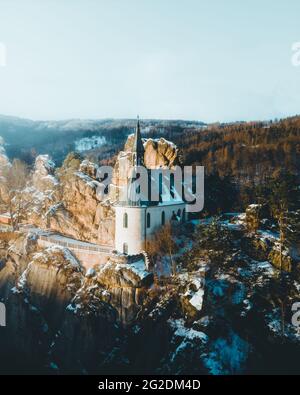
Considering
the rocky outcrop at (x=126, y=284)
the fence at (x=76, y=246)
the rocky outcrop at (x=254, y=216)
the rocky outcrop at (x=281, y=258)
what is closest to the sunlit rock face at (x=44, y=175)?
the fence at (x=76, y=246)

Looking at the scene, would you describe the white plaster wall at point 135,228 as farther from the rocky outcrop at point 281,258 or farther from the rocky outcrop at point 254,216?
the rocky outcrop at point 281,258

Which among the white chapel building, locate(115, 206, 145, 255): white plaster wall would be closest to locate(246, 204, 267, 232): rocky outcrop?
the white chapel building

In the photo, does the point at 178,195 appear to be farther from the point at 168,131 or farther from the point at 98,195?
the point at 168,131

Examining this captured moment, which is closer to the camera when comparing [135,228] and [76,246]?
[135,228]

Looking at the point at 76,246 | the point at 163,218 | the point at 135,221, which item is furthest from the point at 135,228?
the point at 76,246

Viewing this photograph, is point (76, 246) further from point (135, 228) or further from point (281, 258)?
point (281, 258)

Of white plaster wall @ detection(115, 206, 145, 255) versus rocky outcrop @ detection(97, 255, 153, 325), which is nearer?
rocky outcrop @ detection(97, 255, 153, 325)

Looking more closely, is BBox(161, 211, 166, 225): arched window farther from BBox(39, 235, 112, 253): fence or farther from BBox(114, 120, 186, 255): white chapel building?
BBox(39, 235, 112, 253): fence

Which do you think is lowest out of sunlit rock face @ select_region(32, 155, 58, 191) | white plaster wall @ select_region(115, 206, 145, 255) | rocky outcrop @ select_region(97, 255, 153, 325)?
rocky outcrop @ select_region(97, 255, 153, 325)

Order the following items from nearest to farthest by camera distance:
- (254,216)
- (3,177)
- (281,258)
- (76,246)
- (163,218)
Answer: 1. (281,258)
2. (254,216)
3. (163,218)
4. (76,246)
5. (3,177)

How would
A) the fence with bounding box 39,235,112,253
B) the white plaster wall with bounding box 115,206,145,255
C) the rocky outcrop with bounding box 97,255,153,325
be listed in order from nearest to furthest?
the rocky outcrop with bounding box 97,255,153,325 → the white plaster wall with bounding box 115,206,145,255 → the fence with bounding box 39,235,112,253

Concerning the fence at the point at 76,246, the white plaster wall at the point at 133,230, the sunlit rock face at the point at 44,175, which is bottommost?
the fence at the point at 76,246
